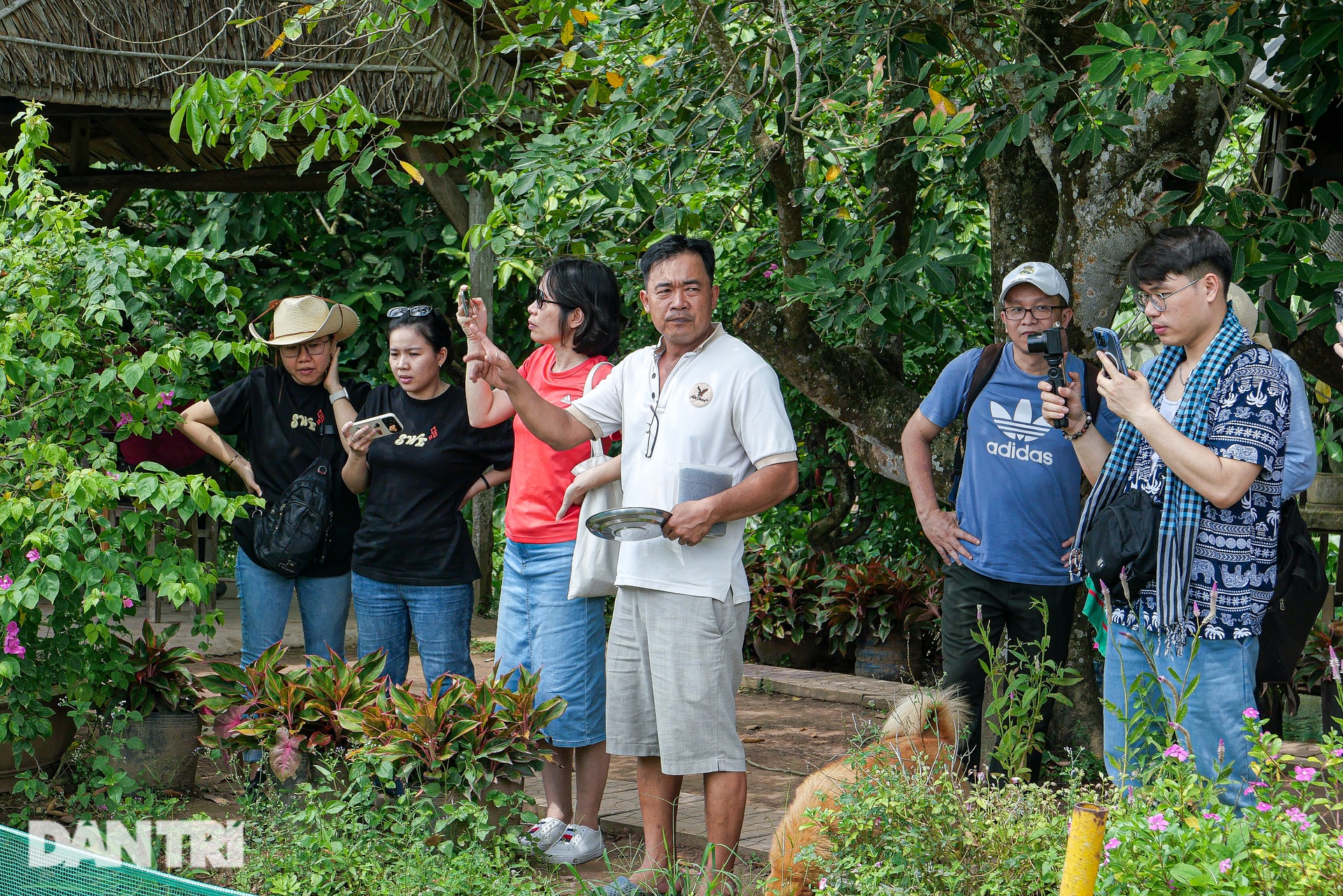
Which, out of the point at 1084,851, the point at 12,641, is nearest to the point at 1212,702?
the point at 1084,851

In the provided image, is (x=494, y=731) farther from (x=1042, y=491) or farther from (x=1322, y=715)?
(x=1322, y=715)

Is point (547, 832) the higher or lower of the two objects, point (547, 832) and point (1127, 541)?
the lower

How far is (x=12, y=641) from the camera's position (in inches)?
143

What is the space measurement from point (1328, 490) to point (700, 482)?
501cm

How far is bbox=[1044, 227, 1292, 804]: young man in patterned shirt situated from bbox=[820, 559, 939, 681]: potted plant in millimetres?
3727

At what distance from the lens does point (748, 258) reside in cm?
674

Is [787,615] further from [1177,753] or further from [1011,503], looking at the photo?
[1177,753]

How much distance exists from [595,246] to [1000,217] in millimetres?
1660

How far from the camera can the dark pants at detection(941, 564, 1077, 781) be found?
3748 millimetres

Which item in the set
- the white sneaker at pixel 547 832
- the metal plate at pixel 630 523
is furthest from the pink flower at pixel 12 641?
the metal plate at pixel 630 523

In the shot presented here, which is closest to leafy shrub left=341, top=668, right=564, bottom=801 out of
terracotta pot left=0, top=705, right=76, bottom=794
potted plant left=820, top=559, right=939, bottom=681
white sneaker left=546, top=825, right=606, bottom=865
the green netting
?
white sneaker left=546, top=825, right=606, bottom=865

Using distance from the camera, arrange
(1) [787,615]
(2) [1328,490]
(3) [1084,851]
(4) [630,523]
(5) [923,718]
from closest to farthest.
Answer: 1. (3) [1084,851]
2. (5) [923,718]
3. (4) [630,523]
4. (2) [1328,490]
5. (1) [787,615]

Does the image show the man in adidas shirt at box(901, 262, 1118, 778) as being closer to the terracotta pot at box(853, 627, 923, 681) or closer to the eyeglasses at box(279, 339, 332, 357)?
the eyeglasses at box(279, 339, 332, 357)

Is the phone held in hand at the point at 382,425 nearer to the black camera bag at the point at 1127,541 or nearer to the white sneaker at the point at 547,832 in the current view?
the white sneaker at the point at 547,832
